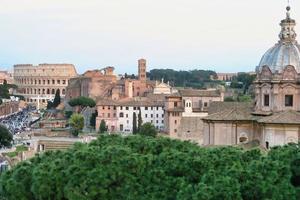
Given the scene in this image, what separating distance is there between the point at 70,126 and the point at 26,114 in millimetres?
24247

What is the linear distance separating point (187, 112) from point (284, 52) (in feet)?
98.2

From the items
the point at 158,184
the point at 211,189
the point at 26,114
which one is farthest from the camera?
→ the point at 26,114

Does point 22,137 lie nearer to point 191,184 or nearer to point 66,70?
point 191,184

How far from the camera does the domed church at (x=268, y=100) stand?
2636 centimetres

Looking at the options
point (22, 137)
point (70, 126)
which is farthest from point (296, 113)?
point (70, 126)

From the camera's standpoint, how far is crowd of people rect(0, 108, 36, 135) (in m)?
66.9

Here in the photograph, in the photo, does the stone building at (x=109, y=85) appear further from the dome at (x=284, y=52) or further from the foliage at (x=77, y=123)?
the dome at (x=284, y=52)

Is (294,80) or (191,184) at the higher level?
(294,80)

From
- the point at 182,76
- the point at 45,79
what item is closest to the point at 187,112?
the point at 45,79

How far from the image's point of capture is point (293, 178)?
15219 mm

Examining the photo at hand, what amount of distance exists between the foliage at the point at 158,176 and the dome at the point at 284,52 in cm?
1111

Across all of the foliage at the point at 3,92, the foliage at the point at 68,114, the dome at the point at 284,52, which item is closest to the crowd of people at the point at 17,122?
the foliage at the point at 68,114

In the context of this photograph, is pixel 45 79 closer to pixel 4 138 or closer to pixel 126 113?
pixel 126 113

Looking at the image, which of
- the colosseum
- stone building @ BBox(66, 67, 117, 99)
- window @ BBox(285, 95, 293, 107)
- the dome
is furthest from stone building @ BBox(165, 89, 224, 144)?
the colosseum
